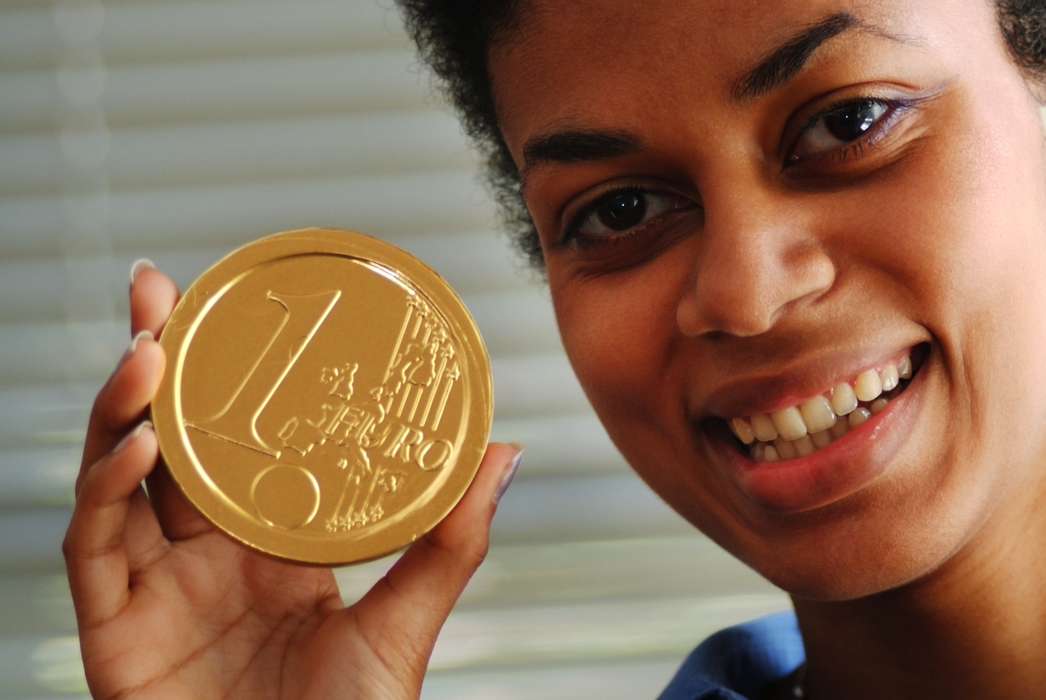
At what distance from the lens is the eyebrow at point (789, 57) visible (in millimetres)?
1013

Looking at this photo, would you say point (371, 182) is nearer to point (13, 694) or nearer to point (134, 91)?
point (134, 91)

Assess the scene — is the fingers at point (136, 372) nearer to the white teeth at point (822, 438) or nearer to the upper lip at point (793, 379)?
the upper lip at point (793, 379)

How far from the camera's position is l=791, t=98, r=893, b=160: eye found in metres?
1.07

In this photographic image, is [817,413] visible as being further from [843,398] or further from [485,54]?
[485,54]

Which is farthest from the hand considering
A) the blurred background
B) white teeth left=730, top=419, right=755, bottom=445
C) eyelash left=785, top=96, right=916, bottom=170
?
the blurred background

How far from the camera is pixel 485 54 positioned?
1.39 meters

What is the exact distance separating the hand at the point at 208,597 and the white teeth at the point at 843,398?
383 millimetres

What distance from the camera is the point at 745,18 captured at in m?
1.03

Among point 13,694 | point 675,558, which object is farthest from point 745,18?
point 13,694

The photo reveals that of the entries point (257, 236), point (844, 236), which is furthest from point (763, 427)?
point (257, 236)

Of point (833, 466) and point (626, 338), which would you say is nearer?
point (833, 466)

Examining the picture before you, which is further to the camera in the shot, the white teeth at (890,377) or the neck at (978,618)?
the neck at (978,618)

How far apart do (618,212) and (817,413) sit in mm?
361

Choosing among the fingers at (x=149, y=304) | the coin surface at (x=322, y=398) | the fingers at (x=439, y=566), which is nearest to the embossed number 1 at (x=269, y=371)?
the coin surface at (x=322, y=398)
